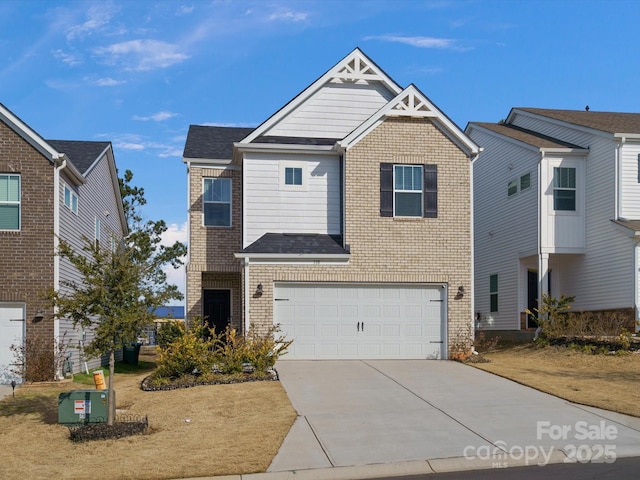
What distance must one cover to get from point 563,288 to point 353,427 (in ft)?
53.8

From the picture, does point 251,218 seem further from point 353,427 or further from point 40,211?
point 353,427

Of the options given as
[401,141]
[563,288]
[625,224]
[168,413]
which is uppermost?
[401,141]

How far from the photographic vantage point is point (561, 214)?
25297 millimetres

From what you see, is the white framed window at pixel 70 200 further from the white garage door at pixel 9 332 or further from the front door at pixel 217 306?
the front door at pixel 217 306

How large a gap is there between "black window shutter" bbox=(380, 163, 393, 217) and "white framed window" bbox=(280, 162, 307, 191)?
7.87ft

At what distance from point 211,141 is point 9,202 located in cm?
772

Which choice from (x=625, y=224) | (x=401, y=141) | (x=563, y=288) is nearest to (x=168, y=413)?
(x=401, y=141)

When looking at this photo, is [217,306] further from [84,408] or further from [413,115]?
[84,408]

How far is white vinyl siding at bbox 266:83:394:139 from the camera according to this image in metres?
23.4

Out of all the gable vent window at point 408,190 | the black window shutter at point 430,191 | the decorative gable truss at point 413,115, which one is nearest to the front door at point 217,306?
the gable vent window at point 408,190

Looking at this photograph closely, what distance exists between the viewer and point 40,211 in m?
19.3

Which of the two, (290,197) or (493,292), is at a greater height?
(290,197)

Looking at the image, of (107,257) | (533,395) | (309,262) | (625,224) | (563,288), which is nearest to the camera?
(107,257)

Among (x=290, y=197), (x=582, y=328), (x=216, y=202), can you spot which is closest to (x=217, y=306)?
(x=216, y=202)
